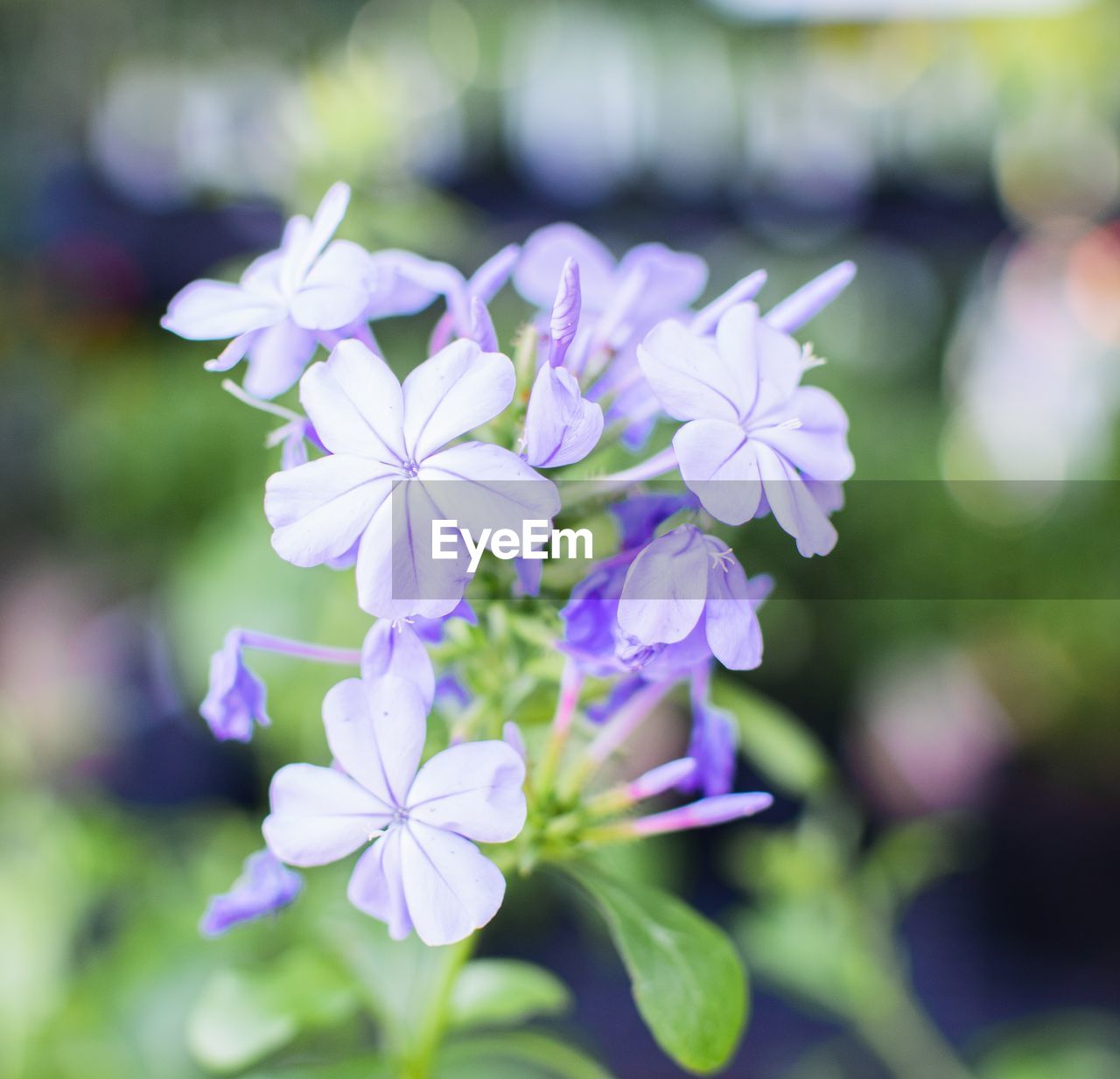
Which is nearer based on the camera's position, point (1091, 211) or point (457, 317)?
point (457, 317)

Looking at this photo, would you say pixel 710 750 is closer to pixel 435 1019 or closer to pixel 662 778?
pixel 662 778

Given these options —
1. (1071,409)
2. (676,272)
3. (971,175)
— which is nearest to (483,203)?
(971,175)

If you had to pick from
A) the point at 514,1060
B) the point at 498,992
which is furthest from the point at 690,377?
the point at 514,1060

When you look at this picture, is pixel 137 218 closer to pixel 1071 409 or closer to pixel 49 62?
pixel 49 62

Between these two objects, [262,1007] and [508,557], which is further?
[262,1007]

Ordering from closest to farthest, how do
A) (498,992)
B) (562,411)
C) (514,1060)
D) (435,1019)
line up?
(562,411), (435,1019), (498,992), (514,1060)

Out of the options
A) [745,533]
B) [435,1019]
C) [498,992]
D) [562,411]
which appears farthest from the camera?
[745,533]

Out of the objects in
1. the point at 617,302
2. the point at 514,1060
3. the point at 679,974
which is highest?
the point at 617,302
